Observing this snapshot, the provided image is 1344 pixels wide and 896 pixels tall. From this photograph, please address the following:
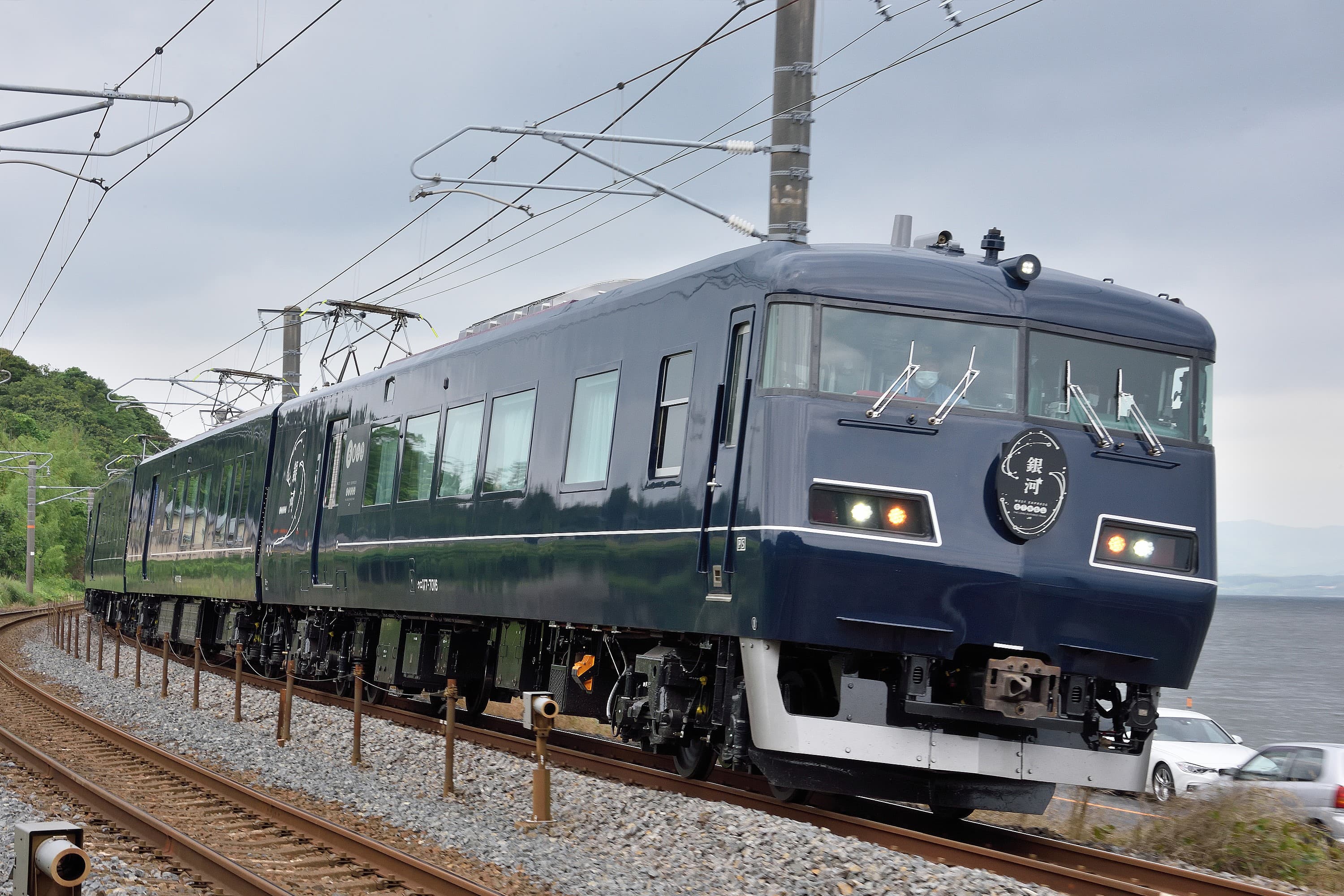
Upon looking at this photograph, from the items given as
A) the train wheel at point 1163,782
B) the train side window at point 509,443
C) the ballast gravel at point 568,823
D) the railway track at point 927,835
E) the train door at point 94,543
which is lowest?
the train wheel at point 1163,782

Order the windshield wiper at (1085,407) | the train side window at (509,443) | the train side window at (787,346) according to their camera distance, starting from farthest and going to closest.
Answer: the train side window at (509,443) → the windshield wiper at (1085,407) → the train side window at (787,346)

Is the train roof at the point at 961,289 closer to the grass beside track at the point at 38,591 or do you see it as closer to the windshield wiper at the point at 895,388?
the windshield wiper at the point at 895,388

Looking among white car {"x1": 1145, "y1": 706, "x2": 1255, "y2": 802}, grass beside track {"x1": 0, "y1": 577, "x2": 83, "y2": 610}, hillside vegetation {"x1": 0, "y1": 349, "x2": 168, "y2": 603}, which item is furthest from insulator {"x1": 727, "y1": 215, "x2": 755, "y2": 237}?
hillside vegetation {"x1": 0, "y1": 349, "x2": 168, "y2": 603}

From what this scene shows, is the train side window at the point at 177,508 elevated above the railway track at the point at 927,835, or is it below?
above

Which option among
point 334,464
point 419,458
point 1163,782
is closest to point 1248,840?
point 419,458

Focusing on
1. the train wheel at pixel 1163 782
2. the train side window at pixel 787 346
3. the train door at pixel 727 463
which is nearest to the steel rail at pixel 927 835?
the train door at pixel 727 463

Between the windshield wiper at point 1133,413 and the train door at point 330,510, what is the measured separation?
985 cm

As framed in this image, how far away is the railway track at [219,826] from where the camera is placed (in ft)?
24.4

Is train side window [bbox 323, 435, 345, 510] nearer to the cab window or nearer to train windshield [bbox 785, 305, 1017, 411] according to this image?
train windshield [bbox 785, 305, 1017, 411]

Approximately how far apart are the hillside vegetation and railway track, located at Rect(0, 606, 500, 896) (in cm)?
5848

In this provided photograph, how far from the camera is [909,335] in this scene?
841 cm

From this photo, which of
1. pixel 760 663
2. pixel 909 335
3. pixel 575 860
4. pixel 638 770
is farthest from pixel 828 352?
pixel 638 770

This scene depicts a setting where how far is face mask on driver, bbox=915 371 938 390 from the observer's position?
27.3ft

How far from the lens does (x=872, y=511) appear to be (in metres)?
8.10
